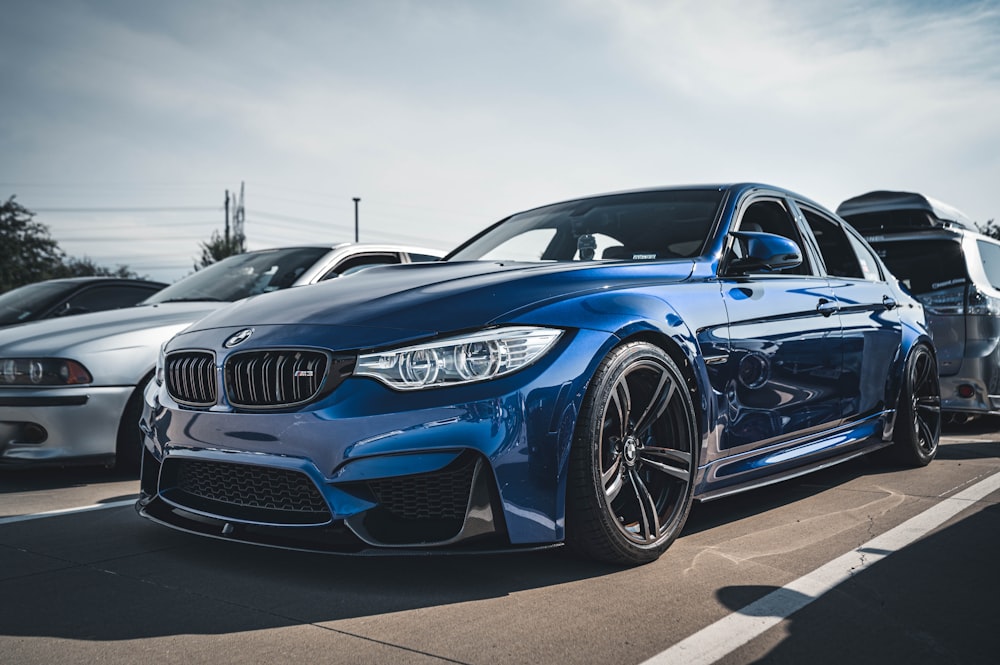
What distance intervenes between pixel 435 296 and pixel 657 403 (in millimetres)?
930

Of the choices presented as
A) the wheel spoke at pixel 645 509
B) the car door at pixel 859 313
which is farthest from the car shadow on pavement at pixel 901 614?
the car door at pixel 859 313

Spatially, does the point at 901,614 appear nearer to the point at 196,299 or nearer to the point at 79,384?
the point at 79,384

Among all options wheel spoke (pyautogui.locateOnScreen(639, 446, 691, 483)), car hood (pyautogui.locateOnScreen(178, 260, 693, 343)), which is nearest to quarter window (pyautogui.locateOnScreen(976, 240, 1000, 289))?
car hood (pyautogui.locateOnScreen(178, 260, 693, 343))

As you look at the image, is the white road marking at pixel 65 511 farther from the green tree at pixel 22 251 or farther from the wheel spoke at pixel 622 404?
the green tree at pixel 22 251

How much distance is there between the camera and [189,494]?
3436 millimetres

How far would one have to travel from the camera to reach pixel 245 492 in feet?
10.6

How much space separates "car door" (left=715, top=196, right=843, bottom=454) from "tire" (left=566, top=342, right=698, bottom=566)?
33 cm

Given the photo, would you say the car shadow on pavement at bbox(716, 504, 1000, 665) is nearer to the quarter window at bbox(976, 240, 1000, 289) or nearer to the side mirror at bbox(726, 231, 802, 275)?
the side mirror at bbox(726, 231, 802, 275)

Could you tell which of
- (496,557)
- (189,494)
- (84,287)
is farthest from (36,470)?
(496,557)

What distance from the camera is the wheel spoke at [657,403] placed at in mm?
3496

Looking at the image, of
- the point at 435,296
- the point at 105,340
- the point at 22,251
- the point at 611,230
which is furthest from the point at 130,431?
the point at 22,251

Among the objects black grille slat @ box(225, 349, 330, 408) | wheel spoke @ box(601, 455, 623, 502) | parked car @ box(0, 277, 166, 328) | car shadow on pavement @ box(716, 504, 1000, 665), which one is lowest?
car shadow on pavement @ box(716, 504, 1000, 665)

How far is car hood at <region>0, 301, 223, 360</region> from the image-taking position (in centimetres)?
529

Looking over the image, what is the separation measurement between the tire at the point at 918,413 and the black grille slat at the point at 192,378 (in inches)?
160
